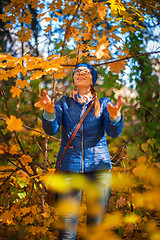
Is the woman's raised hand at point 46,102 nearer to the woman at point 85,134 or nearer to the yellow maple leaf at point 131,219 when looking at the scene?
the woman at point 85,134

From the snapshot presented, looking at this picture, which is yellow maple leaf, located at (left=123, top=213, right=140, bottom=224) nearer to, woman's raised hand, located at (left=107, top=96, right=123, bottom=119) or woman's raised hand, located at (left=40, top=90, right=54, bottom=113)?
woman's raised hand, located at (left=107, top=96, right=123, bottom=119)

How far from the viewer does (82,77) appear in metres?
1.93

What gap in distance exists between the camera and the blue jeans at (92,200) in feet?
5.88

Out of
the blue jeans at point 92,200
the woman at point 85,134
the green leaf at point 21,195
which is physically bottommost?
the green leaf at point 21,195

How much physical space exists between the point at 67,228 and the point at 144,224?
143 centimetres

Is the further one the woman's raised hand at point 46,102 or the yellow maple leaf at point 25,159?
the yellow maple leaf at point 25,159

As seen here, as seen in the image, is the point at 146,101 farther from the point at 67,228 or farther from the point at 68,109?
the point at 67,228

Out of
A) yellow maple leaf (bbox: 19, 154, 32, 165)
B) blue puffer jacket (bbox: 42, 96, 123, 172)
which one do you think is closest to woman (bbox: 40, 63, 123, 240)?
blue puffer jacket (bbox: 42, 96, 123, 172)

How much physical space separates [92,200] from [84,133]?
1.67 ft

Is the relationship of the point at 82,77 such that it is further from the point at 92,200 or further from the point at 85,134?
the point at 92,200

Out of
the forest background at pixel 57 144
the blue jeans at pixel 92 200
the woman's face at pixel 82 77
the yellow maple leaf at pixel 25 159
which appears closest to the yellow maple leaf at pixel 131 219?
the forest background at pixel 57 144

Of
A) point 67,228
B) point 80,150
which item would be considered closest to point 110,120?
point 80,150

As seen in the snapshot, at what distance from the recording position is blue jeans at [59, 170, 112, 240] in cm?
179

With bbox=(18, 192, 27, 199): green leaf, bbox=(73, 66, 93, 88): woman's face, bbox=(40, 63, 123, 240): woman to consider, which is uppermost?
bbox=(73, 66, 93, 88): woman's face
